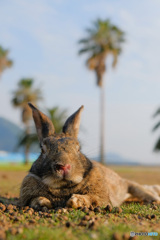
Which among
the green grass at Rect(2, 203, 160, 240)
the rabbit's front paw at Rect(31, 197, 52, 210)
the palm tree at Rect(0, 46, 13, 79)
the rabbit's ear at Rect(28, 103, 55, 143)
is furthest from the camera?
the palm tree at Rect(0, 46, 13, 79)

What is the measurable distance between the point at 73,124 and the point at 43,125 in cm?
55

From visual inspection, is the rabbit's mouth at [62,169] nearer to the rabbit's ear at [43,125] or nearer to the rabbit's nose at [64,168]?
the rabbit's nose at [64,168]

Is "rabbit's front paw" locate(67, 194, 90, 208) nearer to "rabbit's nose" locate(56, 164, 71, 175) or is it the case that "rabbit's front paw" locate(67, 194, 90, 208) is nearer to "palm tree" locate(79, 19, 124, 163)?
"rabbit's nose" locate(56, 164, 71, 175)

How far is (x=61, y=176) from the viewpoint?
15.9ft

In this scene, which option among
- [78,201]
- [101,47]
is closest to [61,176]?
[78,201]

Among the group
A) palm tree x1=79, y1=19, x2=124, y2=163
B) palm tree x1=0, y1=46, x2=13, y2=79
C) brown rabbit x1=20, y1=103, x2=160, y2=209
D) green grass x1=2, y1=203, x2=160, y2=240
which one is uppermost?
palm tree x1=0, y1=46, x2=13, y2=79

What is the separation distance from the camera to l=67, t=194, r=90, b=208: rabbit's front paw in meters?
4.99

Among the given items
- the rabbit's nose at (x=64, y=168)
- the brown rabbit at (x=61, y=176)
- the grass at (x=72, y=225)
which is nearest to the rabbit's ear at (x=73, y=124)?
the brown rabbit at (x=61, y=176)

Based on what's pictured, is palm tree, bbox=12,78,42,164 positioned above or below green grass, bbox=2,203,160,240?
above

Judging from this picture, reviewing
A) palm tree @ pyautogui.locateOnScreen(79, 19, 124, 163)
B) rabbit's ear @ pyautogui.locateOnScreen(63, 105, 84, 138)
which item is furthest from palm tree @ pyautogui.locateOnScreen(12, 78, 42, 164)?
rabbit's ear @ pyautogui.locateOnScreen(63, 105, 84, 138)

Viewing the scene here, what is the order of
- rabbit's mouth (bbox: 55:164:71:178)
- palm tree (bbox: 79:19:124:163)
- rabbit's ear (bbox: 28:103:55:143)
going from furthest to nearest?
palm tree (bbox: 79:19:124:163)
rabbit's ear (bbox: 28:103:55:143)
rabbit's mouth (bbox: 55:164:71:178)

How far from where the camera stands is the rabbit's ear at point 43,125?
231 inches

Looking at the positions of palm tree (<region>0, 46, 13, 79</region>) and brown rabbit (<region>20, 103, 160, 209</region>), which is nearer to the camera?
brown rabbit (<region>20, 103, 160, 209</region>)

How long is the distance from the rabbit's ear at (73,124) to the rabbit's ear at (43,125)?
0.84 feet
